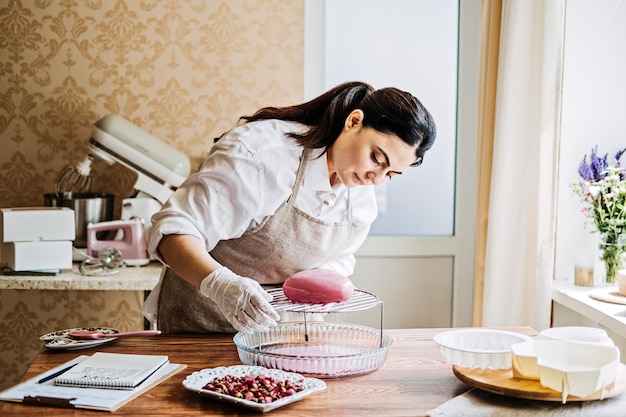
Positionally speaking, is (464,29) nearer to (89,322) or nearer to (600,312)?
(600,312)

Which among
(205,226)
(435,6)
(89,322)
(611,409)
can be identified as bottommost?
(89,322)

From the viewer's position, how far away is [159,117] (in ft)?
10.8

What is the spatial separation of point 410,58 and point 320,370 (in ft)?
7.20

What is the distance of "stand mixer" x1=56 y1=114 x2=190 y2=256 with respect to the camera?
302 cm

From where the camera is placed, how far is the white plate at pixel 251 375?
137 cm

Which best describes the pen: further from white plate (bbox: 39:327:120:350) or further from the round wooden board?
the round wooden board

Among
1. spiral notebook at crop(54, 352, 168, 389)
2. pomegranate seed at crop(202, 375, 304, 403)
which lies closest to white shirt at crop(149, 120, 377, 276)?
spiral notebook at crop(54, 352, 168, 389)

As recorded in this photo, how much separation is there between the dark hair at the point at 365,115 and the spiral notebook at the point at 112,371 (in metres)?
0.65

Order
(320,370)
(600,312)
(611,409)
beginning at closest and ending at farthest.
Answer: (611,409) < (320,370) < (600,312)

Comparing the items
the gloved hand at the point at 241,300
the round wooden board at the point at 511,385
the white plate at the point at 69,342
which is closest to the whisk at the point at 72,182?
the white plate at the point at 69,342

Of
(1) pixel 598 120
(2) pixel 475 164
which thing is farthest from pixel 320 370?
(2) pixel 475 164

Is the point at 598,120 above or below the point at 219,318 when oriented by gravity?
above

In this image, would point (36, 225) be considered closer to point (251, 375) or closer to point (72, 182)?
point (72, 182)

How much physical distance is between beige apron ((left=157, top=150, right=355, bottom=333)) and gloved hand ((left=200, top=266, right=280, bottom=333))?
12.3 inches
